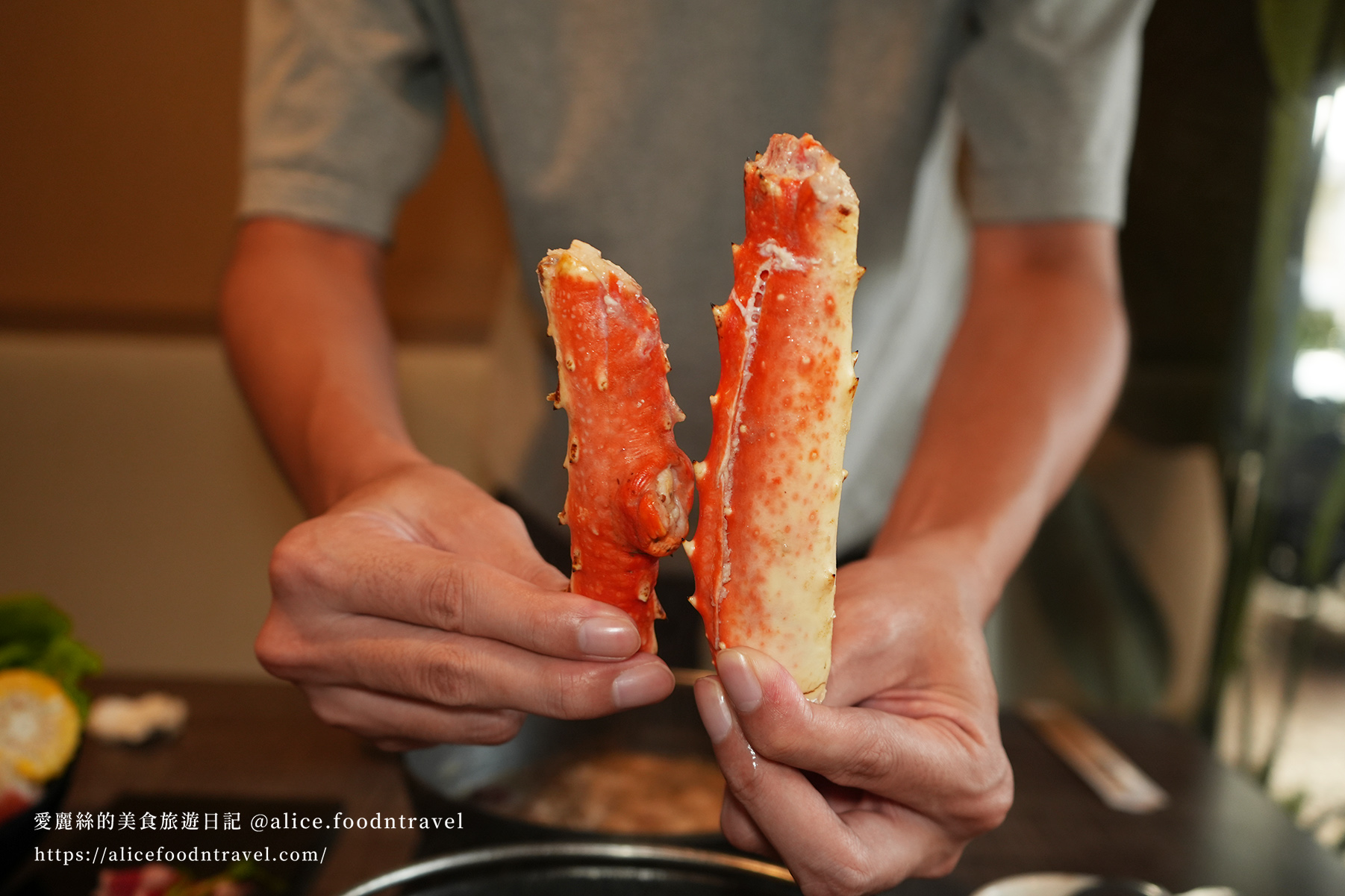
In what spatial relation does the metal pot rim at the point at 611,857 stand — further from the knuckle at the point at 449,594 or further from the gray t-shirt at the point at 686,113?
the gray t-shirt at the point at 686,113

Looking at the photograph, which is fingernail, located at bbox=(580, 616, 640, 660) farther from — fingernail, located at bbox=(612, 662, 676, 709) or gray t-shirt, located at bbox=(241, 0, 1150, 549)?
gray t-shirt, located at bbox=(241, 0, 1150, 549)

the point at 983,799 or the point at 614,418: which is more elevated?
the point at 614,418

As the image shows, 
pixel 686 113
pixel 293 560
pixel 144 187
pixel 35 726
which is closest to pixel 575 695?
pixel 293 560

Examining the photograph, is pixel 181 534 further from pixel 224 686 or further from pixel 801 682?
pixel 801 682

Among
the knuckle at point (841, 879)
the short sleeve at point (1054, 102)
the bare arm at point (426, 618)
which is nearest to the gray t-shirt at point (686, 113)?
the short sleeve at point (1054, 102)

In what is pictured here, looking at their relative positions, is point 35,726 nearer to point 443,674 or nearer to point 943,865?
point 443,674

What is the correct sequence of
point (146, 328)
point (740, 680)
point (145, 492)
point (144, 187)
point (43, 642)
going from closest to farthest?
point (740, 680), point (43, 642), point (145, 492), point (144, 187), point (146, 328)

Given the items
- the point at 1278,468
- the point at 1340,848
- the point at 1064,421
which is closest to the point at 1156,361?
the point at 1278,468

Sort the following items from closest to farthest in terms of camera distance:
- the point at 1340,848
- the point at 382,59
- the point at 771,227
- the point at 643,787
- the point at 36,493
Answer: the point at 771,227, the point at 643,787, the point at 382,59, the point at 36,493, the point at 1340,848
